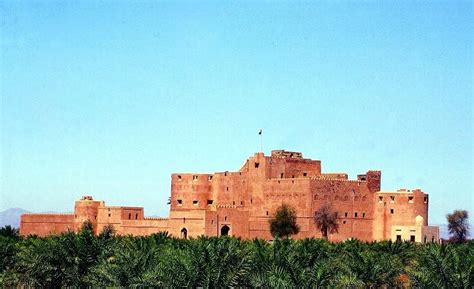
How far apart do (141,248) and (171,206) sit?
146 feet

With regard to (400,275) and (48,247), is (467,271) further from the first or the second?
(48,247)

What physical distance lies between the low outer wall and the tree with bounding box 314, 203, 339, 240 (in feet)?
74.9

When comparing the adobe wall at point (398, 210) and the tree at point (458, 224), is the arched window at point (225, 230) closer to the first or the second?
the adobe wall at point (398, 210)

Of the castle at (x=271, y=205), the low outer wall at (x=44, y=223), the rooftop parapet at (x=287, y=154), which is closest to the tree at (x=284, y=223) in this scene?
the castle at (x=271, y=205)

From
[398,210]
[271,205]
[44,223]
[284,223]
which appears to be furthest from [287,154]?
[44,223]

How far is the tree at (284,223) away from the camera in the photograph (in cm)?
7675

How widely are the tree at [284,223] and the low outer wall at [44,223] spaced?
64.8 ft

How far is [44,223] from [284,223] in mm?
24745

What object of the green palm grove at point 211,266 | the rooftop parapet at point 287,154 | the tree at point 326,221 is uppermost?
the rooftop parapet at point 287,154

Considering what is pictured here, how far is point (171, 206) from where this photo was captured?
279 ft

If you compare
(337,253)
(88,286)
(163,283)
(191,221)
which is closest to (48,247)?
(88,286)

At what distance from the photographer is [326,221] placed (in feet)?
252

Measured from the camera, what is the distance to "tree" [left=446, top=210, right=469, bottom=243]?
3135 inches

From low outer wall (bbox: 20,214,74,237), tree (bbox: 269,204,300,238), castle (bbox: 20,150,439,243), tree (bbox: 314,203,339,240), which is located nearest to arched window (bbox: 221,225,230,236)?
castle (bbox: 20,150,439,243)
